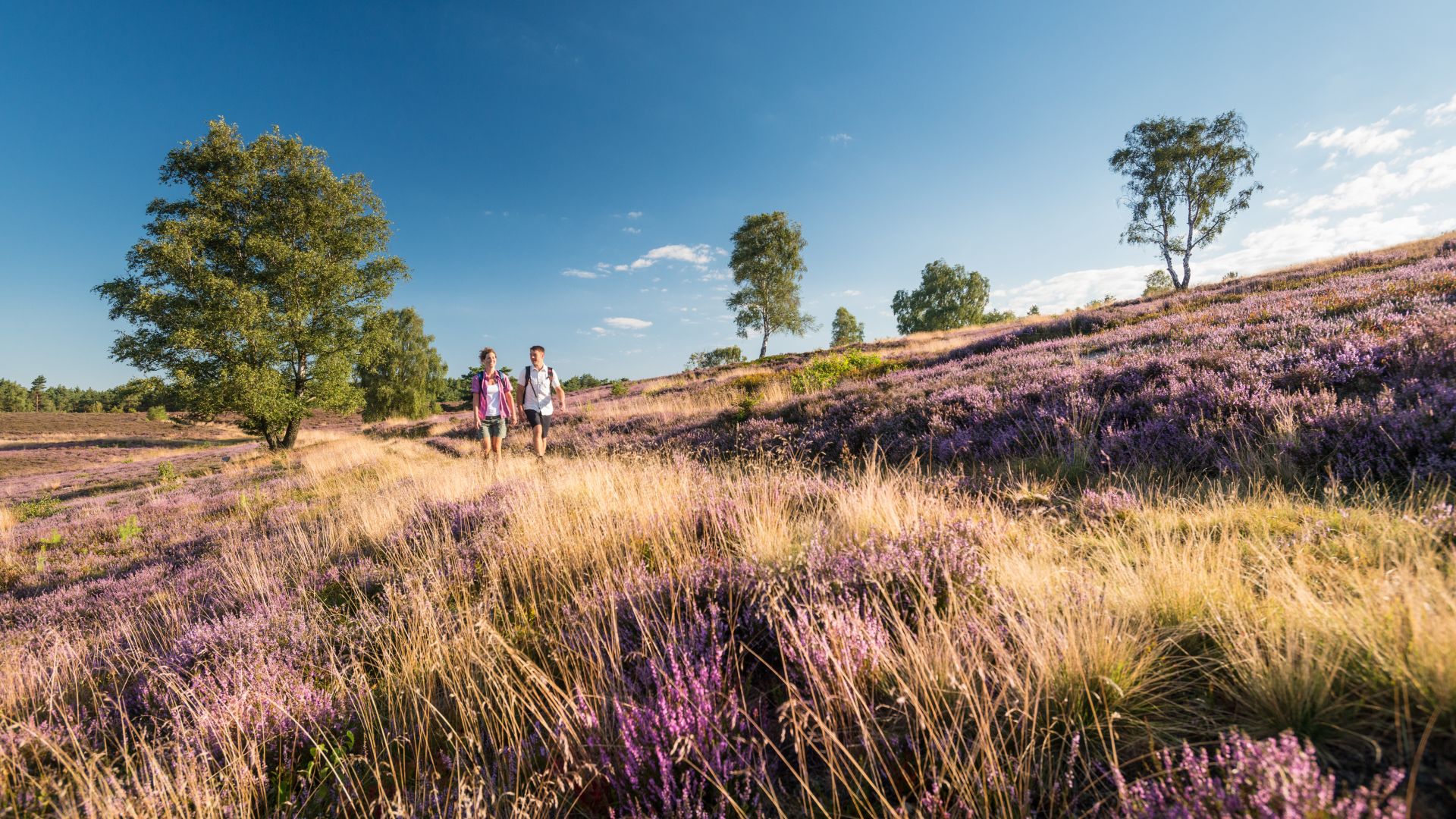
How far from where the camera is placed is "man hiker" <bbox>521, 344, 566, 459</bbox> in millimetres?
11289

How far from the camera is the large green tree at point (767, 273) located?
4672 centimetres

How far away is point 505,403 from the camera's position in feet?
41.8

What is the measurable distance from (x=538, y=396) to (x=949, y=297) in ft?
215

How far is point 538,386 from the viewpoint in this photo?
11.5 m

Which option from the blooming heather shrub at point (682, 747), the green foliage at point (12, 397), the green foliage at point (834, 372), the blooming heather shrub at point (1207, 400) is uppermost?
the green foliage at point (12, 397)

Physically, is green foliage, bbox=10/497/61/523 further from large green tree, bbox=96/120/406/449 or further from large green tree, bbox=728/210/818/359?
large green tree, bbox=728/210/818/359

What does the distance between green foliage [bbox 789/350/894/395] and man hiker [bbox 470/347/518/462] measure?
722 cm

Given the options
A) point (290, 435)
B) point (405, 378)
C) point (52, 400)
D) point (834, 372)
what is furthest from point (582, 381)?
point (52, 400)

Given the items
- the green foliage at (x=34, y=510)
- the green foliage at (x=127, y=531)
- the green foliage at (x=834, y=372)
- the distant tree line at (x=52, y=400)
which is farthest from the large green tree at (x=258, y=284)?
the distant tree line at (x=52, y=400)

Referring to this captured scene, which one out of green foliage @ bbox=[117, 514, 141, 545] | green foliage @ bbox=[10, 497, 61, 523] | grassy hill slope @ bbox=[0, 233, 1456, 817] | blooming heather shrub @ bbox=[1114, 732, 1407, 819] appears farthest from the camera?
green foliage @ bbox=[10, 497, 61, 523]

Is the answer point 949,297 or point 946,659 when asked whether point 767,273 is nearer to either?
point 949,297

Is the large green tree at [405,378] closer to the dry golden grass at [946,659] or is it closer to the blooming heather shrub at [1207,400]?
the blooming heather shrub at [1207,400]

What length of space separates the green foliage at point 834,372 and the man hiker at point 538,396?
6.01m

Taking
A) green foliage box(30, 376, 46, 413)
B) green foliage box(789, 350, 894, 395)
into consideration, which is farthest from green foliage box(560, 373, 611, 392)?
green foliage box(30, 376, 46, 413)
